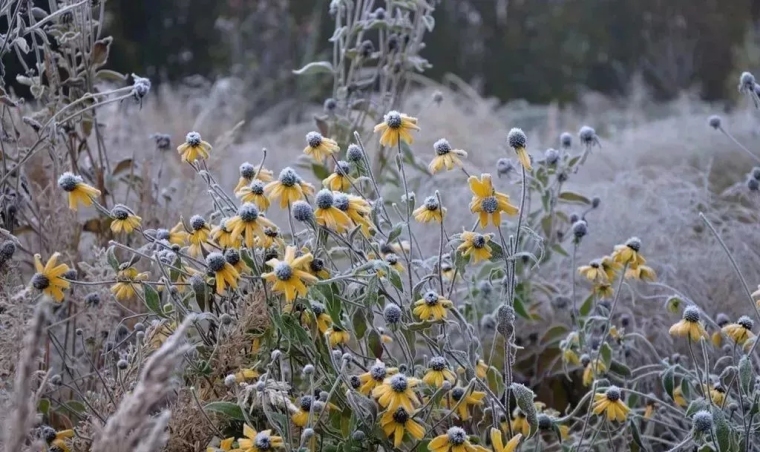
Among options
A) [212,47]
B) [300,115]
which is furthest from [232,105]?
[212,47]

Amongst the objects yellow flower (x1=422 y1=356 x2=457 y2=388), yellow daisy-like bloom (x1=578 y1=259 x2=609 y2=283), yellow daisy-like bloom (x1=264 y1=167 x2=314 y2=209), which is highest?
yellow daisy-like bloom (x1=264 y1=167 x2=314 y2=209)

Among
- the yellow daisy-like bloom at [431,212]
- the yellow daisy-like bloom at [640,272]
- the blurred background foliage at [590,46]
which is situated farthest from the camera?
the blurred background foliage at [590,46]

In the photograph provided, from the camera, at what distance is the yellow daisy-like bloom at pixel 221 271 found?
117cm

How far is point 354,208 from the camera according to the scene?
3.98ft

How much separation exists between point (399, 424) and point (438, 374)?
101mm

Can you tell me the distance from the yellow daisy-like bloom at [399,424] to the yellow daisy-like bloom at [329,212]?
0.97ft

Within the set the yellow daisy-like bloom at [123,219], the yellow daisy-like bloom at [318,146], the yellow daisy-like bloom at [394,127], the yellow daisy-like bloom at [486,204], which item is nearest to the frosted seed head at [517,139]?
the yellow daisy-like bloom at [486,204]

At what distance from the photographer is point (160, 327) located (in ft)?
4.09

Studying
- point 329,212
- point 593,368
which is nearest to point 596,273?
point 593,368

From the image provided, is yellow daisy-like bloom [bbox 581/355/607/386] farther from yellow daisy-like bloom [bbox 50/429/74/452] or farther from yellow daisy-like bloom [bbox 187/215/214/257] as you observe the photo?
yellow daisy-like bloom [bbox 50/429/74/452]

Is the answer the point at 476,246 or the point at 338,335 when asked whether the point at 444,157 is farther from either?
the point at 338,335

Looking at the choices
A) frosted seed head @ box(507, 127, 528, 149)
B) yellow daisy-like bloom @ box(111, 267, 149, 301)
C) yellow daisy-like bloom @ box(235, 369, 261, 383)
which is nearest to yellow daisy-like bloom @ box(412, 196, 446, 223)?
frosted seed head @ box(507, 127, 528, 149)

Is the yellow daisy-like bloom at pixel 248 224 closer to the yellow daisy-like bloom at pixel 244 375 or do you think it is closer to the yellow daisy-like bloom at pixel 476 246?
the yellow daisy-like bloom at pixel 244 375

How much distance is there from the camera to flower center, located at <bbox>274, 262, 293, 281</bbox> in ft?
3.56
